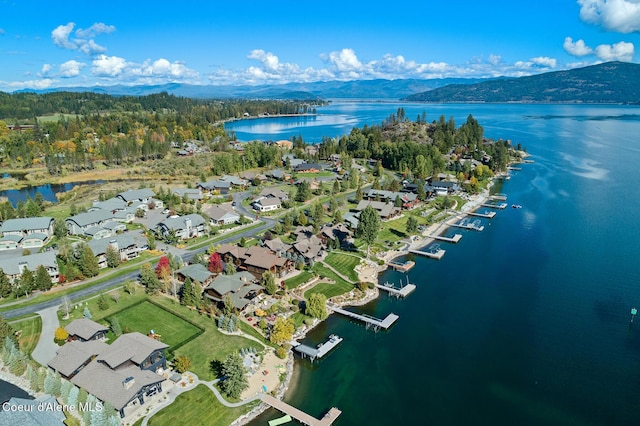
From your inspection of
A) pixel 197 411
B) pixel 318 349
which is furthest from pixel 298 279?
pixel 197 411

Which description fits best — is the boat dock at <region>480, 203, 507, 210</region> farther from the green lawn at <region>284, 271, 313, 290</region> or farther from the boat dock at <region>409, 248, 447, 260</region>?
the green lawn at <region>284, 271, 313, 290</region>

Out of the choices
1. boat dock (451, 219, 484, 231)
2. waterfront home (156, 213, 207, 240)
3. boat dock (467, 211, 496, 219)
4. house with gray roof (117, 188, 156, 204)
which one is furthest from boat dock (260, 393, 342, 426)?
house with gray roof (117, 188, 156, 204)

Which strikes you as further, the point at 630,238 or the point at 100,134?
the point at 100,134

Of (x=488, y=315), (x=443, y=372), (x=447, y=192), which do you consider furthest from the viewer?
(x=447, y=192)

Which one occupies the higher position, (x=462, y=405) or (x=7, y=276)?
(x=7, y=276)

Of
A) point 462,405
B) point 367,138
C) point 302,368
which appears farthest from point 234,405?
point 367,138

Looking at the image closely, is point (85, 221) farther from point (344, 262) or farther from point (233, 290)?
point (344, 262)

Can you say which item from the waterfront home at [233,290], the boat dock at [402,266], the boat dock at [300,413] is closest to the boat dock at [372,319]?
the waterfront home at [233,290]

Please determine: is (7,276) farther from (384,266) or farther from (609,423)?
(609,423)
